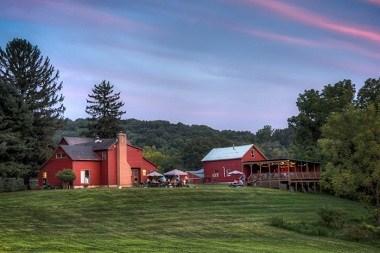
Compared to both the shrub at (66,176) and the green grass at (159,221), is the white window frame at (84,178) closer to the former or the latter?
the shrub at (66,176)

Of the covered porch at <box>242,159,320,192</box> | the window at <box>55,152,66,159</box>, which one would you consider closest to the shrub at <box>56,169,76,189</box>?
the window at <box>55,152,66,159</box>

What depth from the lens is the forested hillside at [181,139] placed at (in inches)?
4381

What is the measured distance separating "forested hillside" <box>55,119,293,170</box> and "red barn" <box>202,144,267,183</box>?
65.4ft

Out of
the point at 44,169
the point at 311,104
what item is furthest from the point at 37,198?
the point at 311,104

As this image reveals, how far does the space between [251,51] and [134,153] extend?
25735 mm

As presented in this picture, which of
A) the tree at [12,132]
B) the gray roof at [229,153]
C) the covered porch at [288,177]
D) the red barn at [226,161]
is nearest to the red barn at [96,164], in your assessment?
the tree at [12,132]

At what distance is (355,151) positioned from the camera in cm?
3950

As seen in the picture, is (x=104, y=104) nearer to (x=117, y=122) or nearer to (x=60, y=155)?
(x=117, y=122)

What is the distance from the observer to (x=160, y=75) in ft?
154

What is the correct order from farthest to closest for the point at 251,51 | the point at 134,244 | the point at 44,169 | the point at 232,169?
the point at 232,169 < the point at 44,169 < the point at 251,51 < the point at 134,244

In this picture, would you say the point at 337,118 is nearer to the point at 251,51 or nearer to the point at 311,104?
the point at 251,51

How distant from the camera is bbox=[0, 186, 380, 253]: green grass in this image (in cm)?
2352

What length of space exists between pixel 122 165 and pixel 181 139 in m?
85.1

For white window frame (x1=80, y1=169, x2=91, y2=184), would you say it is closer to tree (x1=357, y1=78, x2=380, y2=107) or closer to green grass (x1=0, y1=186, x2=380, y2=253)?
green grass (x1=0, y1=186, x2=380, y2=253)
